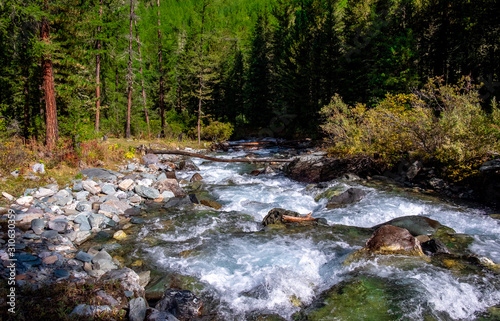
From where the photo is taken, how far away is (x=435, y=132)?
10680mm

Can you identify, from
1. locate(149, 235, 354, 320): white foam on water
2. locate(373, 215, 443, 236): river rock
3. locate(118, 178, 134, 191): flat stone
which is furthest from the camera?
locate(118, 178, 134, 191): flat stone

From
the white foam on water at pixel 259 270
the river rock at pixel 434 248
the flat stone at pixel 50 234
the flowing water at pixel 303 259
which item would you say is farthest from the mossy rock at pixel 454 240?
the flat stone at pixel 50 234

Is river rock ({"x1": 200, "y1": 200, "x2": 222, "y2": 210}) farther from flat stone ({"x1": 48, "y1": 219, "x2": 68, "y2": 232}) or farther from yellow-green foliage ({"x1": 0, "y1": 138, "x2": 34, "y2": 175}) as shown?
yellow-green foliage ({"x1": 0, "y1": 138, "x2": 34, "y2": 175})

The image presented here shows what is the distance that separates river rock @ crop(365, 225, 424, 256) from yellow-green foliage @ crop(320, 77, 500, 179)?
535 cm

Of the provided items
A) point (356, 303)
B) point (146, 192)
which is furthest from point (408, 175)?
point (146, 192)

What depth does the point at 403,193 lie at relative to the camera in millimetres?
10531

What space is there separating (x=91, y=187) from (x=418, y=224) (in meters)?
10.5

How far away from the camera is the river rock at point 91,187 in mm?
9188

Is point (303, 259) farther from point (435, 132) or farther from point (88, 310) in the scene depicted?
point (435, 132)

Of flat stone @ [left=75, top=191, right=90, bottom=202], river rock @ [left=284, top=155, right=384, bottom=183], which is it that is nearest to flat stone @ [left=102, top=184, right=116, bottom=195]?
flat stone @ [left=75, top=191, right=90, bottom=202]

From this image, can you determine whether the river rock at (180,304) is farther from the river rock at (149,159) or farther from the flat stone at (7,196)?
the river rock at (149,159)

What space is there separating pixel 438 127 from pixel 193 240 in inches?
398

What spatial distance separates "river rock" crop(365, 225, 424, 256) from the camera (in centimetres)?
589

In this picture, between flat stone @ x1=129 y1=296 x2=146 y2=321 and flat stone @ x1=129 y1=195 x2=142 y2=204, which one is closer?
flat stone @ x1=129 y1=296 x2=146 y2=321
